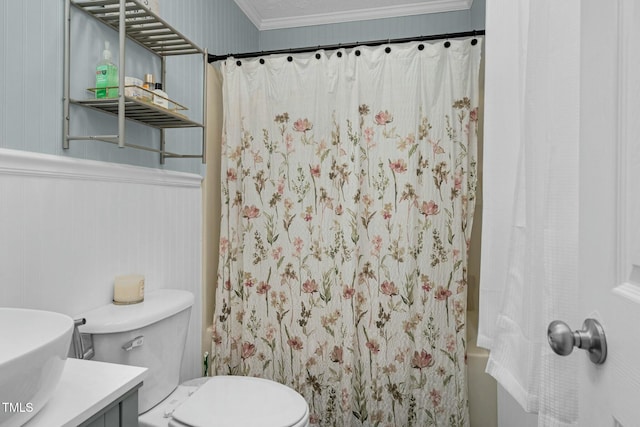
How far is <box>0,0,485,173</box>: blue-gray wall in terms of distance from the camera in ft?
3.71

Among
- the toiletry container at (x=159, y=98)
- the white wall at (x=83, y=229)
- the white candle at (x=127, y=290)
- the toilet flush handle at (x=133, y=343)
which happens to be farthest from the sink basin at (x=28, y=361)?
the toiletry container at (x=159, y=98)

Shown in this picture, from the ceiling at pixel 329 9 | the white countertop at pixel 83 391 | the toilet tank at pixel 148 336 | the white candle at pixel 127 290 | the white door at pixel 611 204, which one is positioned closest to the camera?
the white door at pixel 611 204

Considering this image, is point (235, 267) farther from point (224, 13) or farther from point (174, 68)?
point (224, 13)

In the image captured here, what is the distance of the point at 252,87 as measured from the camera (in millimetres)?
2150

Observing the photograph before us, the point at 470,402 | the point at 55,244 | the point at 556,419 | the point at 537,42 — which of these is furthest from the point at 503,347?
the point at 55,244

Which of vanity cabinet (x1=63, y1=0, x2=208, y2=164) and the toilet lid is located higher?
vanity cabinet (x1=63, y1=0, x2=208, y2=164)

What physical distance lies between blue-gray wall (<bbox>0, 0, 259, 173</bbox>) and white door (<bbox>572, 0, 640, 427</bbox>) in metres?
1.37

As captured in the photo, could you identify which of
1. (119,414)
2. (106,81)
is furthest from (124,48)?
(119,414)

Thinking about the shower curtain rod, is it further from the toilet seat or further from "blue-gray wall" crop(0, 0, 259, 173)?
the toilet seat

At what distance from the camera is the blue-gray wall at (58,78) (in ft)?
3.69

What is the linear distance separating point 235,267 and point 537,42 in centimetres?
171

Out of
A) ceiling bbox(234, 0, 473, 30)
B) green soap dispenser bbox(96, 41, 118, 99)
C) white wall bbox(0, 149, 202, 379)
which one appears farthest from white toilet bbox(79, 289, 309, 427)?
ceiling bbox(234, 0, 473, 30)

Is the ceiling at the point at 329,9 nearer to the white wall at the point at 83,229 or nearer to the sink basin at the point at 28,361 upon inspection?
the white wall at the point at 83,229

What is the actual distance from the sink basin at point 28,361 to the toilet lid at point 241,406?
0.69 m
